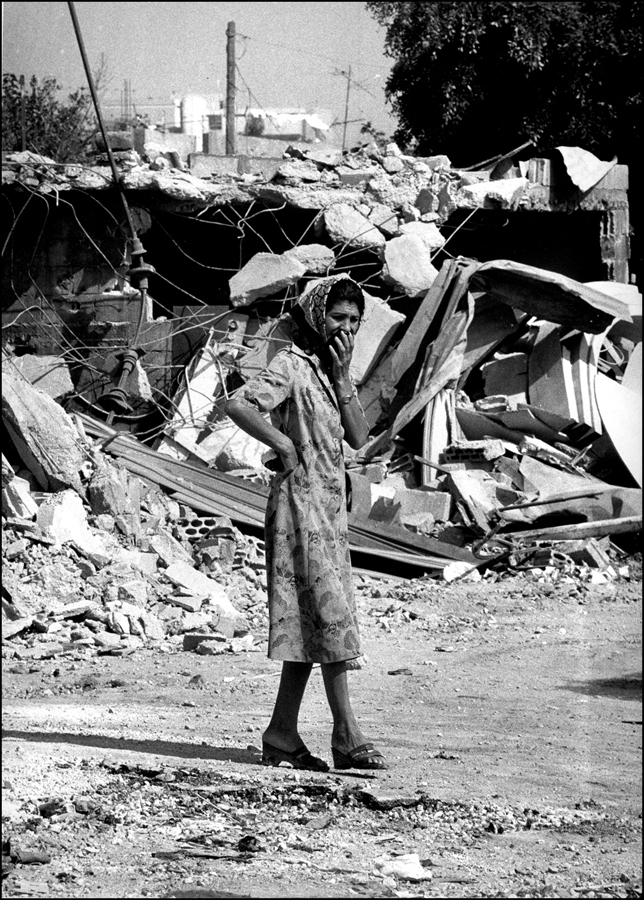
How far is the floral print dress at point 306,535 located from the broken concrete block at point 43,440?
4.77m

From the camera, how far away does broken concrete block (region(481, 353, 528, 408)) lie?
10602 millimetres

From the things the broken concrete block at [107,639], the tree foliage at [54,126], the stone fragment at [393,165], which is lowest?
the broken concrete block at [107,639]

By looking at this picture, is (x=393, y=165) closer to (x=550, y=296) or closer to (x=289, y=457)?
(x=550, y=296)

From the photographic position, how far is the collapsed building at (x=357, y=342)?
28.2 feet

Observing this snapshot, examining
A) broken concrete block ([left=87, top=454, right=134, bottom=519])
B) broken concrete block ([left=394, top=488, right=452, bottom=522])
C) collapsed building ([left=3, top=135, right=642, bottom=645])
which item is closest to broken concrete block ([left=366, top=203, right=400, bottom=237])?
collapsed building ([left=3, top=135, right=642, bottom=645])

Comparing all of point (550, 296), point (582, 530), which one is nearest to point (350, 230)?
point (550, 296)

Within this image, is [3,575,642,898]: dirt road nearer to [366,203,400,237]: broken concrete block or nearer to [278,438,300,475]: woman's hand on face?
[278,438,300,475]: woman's hand on face

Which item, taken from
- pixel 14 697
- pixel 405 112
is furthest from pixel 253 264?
pixel 14 697

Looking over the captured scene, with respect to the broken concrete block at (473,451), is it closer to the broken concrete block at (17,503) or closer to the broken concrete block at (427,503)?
the broken concrete block at (427,503)

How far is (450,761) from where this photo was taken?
382 cm

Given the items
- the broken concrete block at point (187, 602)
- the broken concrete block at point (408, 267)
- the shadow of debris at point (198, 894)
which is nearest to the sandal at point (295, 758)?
the shadow of debris at point (198, 894)

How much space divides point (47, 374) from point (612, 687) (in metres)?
6.26

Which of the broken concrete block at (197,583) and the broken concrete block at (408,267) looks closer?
the broken concrete block at (197,583)

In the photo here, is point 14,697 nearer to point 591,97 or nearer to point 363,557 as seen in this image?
point 363,557
